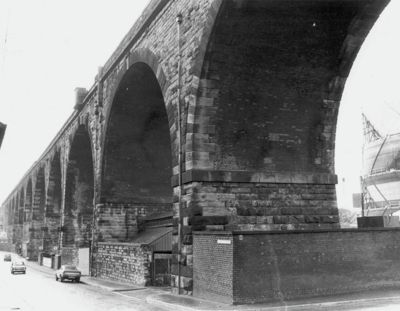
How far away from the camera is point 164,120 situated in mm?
22469

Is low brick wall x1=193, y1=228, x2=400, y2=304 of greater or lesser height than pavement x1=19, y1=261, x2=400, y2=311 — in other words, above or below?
above

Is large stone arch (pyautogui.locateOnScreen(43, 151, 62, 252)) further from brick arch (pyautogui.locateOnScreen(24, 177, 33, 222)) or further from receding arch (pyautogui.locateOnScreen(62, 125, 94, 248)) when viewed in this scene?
brick arch (pyautogui.locateOnScreen(24, 177, 33, 222))

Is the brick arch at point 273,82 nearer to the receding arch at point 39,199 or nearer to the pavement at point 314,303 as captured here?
the pavement at point 314,303

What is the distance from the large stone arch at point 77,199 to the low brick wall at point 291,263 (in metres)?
21.7

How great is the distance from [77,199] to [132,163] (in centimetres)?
1163

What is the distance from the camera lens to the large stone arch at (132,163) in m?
21.9

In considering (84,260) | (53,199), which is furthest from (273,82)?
(53,199)

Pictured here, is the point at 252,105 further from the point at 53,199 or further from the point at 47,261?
the point at 47,261

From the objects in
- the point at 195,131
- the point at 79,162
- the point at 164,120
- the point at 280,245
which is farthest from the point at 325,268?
the point at 79,162

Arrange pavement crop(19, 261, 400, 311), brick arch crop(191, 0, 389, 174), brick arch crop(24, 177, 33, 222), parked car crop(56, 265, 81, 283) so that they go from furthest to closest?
1. brick arch crop(24, 177, 33, 222)
2. parked car crop(56, 265, 81, 283)
3. brick arch crop(191, 0, 389, 174)
4. pavement crop(19, 261, 400, 311)

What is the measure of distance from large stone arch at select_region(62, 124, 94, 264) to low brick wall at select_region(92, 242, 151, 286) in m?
8.85

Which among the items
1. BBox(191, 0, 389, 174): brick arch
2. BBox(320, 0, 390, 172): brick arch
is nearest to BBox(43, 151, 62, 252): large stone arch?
BBox(191, 0, 389, 174): brick arch

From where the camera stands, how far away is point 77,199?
33312 millimetres

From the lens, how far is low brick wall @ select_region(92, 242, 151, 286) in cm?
1879
